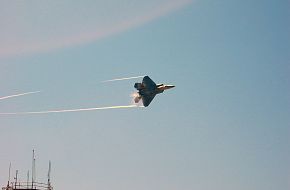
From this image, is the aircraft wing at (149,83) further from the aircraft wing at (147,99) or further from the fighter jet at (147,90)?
the aircraft wing at (147,99)

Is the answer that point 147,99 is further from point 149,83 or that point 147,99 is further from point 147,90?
point 149,83

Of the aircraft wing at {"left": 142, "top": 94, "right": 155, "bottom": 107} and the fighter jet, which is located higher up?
the fighter jet

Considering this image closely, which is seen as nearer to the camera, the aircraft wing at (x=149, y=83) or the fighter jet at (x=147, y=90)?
the fighter jet at (x=147, y=90)

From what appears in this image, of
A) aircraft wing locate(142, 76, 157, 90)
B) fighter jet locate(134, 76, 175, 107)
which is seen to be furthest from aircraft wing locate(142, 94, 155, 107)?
aircraft wing locate(142, 76, 157, 90)

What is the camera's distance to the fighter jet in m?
69.5

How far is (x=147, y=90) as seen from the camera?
70.0 m

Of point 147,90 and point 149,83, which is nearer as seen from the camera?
point 149,83

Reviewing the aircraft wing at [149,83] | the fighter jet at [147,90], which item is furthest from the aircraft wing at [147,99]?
the aircraft wing at [149,83]

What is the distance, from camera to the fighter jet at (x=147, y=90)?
69500 mm

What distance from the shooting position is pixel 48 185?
306 ft

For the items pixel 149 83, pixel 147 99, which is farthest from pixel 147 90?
pixel 147 99

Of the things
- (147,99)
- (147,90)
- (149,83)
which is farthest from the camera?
(147,90)

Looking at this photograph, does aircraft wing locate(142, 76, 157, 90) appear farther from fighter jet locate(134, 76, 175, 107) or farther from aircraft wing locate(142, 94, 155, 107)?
aircraft wing locate(142, 94, 155, 107)

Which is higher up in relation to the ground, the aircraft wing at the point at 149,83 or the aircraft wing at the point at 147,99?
the aircraft wing at the point at 149,83
